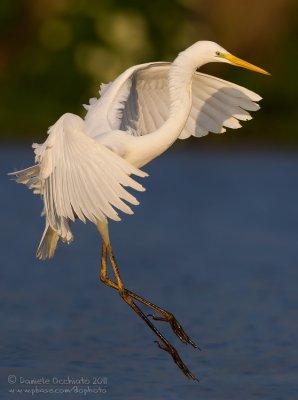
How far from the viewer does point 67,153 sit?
844 centimetres

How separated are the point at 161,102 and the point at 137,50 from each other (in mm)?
15333

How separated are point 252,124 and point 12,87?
14.6 feet

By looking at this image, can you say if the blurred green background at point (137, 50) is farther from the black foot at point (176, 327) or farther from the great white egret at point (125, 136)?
the black foot at point (176, 327)

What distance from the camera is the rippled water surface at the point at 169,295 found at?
29.7 feet

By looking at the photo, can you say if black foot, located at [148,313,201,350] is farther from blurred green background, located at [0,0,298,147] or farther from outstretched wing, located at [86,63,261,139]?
blurred green background, located at [0,0,298,147]

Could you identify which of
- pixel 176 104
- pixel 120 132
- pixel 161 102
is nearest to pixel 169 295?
pixel 161 102

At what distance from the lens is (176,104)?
8.68 metres

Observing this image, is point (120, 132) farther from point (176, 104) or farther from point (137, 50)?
point (137, 50)

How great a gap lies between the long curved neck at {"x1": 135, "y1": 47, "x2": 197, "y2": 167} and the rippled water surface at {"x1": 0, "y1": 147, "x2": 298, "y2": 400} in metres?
1.49

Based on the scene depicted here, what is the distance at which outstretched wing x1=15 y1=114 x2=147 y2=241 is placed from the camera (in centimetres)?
807

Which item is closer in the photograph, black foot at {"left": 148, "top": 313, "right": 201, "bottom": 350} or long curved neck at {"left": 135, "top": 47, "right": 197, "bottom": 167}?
long curved neck at {"left": 135, "top": 47, "right": 197, "bottom": 167}

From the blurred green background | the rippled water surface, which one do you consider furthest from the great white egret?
the blurred green background

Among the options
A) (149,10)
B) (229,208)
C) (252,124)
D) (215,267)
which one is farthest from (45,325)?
(149,10)

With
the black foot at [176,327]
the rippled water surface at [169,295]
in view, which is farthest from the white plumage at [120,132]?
the rippled water surface at [169,295]
